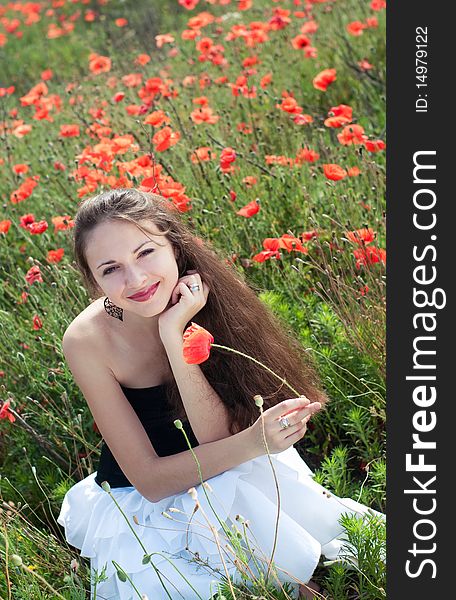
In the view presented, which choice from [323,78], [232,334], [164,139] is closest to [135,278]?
[232,334]

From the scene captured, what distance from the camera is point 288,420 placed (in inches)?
93.7

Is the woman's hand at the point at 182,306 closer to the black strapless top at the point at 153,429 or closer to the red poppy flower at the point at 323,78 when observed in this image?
the black strapless top at the point at 153,429

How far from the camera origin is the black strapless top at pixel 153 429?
2764 mm

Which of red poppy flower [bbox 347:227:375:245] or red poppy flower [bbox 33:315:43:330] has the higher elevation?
red poppy flower [bbox 347:227:375:245]

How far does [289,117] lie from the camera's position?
4.60 metres

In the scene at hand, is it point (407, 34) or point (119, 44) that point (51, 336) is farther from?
point (119, 44)

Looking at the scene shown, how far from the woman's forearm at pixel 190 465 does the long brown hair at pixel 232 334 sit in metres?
0.18

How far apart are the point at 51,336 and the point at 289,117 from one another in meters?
1.79

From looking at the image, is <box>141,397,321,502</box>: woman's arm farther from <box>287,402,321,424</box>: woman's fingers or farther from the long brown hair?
the long brown hair

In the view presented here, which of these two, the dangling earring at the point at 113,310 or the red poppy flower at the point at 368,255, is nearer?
the dangling earring at the point at 113,310

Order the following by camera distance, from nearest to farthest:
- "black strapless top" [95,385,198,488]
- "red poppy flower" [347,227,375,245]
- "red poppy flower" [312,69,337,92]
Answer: "black strapless top" [95,385,198,488]
"red poppy flower" [347,227,375,245]
"red poppy flower" [312,69,337,92]

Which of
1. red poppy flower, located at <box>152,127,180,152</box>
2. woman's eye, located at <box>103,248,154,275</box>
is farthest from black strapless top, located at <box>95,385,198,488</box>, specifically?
red poppy flower, located at <box>152,127,180,152</box>

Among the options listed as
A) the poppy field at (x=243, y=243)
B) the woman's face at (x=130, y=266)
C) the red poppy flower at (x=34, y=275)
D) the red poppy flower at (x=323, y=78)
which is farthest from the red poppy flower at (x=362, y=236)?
the red poppy flower at (x=323, y=78)

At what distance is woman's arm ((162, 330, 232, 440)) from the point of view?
256 cm
